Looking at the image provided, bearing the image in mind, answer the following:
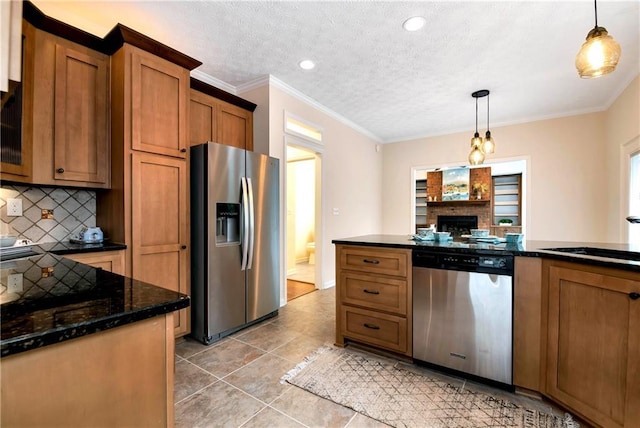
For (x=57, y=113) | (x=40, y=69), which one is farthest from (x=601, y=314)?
(x=40, y=69)

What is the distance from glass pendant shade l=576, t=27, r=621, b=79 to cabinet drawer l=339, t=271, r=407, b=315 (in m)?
1.70

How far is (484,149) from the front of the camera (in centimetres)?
338

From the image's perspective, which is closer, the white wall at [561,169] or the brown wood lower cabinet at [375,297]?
the brown wood lower cabinet at [375,297]

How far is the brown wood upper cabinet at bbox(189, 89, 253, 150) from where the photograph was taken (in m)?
2.97

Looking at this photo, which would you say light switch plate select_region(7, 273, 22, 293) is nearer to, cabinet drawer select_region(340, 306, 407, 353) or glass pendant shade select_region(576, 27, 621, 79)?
cabinet drawer select_region(340, 306, 407, 353)

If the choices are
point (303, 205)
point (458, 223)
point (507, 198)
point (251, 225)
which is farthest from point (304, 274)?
point (507, 198)

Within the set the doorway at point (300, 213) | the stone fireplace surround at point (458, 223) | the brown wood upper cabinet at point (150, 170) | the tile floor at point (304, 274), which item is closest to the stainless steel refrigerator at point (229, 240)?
the brown wood upper cabinet at point (150, 170)

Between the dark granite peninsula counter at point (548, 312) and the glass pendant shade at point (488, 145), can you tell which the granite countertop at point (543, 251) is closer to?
the dark granite peninsula counter at point (548, 312)

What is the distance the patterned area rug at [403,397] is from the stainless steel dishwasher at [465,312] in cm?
18

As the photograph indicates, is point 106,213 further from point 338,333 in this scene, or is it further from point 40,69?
point 338,333

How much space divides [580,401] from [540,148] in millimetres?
4437

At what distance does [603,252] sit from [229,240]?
112 inches

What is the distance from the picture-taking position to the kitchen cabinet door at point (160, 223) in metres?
2.21

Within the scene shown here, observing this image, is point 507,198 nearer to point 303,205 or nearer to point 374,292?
point 303,205
